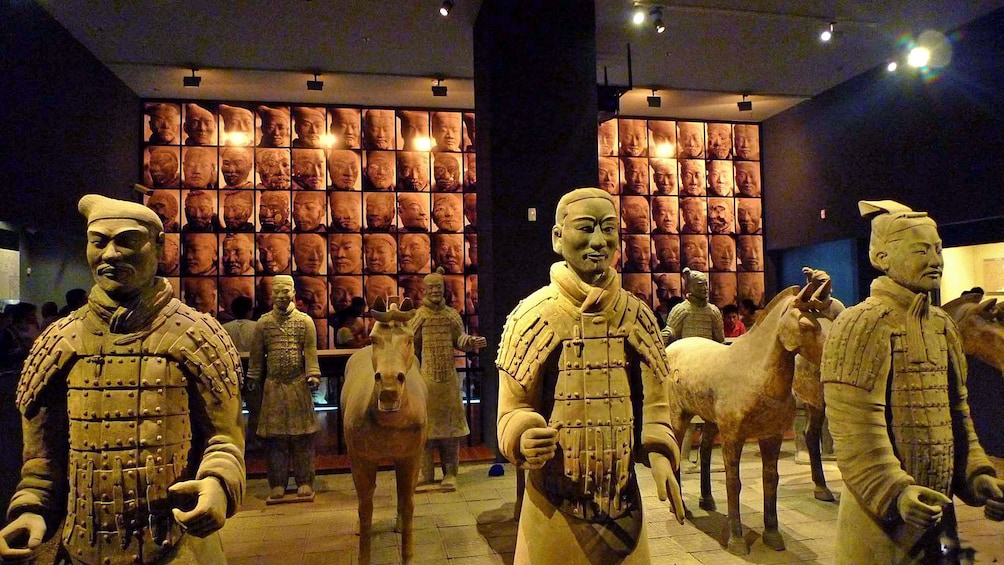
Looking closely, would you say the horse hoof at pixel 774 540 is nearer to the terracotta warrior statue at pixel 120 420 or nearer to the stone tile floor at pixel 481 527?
the stone tile floor at pixel 481 527

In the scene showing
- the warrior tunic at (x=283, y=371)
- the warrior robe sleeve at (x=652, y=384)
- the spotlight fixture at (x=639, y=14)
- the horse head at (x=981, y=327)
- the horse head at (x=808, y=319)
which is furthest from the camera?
the spotlight fixture at (x=639, y=14)

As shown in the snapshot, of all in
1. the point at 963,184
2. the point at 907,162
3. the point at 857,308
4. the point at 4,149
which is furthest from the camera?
the point at 907,162

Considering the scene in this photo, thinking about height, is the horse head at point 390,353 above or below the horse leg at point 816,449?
above

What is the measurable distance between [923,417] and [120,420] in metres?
3.25

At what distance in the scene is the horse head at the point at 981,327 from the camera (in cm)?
358

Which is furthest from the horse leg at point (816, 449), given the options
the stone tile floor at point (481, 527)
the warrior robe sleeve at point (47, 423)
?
the warrior robe sleeve at point (47, 423)

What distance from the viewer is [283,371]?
5.46 m

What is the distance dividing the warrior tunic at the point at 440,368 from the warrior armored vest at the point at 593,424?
10.7 ft

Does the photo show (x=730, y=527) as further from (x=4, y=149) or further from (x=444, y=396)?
(x=4, y=149)

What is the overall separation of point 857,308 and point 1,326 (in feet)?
20.0

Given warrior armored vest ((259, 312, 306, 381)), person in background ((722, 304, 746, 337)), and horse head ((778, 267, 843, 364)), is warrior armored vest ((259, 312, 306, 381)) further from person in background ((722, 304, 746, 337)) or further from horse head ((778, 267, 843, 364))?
person in background ((722, 304, 746, 337))

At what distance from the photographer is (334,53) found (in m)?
7.90

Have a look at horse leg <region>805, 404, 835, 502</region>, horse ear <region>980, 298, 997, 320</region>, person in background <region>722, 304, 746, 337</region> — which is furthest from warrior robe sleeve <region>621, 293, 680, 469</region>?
person in background <region>722, 304, 746, 337</region>

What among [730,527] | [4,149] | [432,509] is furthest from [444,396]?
[4,149]
